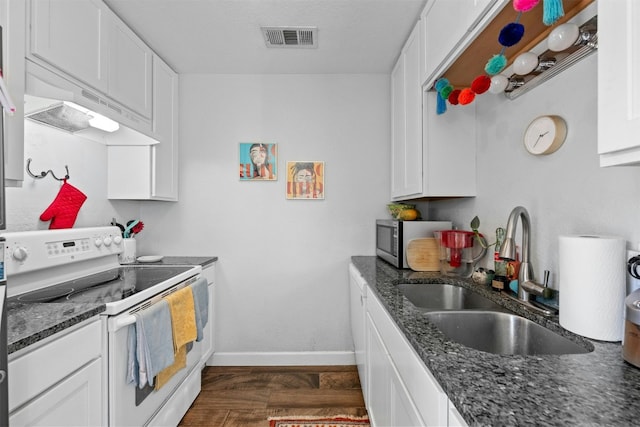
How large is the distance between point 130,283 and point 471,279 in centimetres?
184

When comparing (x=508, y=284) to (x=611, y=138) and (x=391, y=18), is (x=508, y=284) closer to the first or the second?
(x=611, y=138)

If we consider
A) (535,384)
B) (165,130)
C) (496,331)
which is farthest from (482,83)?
(165,130)

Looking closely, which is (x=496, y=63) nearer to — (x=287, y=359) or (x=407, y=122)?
(x=407, y=122)

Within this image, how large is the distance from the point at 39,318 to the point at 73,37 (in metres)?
1.26

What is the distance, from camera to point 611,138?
0.70m

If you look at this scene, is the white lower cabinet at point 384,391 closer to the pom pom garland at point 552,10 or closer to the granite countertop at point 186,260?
the pom pom garland at point 552,10

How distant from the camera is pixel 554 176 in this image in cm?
129

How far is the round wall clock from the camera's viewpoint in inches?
48.7

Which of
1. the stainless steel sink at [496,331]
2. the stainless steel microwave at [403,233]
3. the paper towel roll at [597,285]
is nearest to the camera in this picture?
the paper towel roll at [597,285]

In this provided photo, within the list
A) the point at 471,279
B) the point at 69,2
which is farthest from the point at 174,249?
the point at 471,279

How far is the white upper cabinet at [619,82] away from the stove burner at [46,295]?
199 centimetres

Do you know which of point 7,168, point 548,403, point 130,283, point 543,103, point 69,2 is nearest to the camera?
point 548,403

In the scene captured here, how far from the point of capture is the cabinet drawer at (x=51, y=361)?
0.90m

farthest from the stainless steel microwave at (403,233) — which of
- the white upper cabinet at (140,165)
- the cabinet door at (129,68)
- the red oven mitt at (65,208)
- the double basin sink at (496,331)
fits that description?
the red oven mitt at (65,208)
